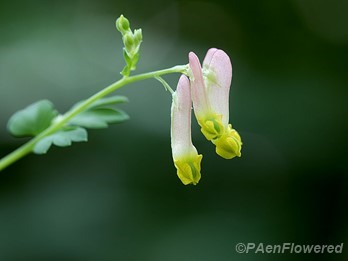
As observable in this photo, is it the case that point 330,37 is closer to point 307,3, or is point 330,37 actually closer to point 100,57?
point 307,3

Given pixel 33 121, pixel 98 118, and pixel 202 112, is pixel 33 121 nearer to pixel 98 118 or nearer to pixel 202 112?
pixel 98 118

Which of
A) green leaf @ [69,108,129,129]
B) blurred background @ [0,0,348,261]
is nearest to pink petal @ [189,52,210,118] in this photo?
green leaf @ [69,108,129,129]

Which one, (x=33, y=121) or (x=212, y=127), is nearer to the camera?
(x=212, y=127)

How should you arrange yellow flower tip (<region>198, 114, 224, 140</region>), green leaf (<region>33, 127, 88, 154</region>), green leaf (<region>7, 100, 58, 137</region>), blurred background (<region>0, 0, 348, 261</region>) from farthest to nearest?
blurred background (<region>0, 0, 348, 261</region>) < green leaf (<region>7, 100, 58, 137</region>) < green leaf (<region>33, 127, 88, 154</region>) < yellow flower tip (<region>198, 114, 224, 140</region>)

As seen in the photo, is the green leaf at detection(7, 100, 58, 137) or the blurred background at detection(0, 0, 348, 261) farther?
the blurred background at detection(0, 0, 348, 261)

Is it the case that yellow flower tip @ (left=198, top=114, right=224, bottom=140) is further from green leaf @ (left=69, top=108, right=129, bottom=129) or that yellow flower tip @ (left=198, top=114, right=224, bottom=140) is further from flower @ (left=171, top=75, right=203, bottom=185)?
green leaf @ (left=69, top=108, right=129, bottom=129)

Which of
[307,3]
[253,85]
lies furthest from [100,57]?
[307,3]

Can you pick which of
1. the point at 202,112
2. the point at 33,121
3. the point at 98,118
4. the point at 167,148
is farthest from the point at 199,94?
the point at 167,148

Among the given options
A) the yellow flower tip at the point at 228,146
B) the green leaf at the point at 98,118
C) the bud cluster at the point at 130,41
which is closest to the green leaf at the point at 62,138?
the green leaf at the point at 98,118
